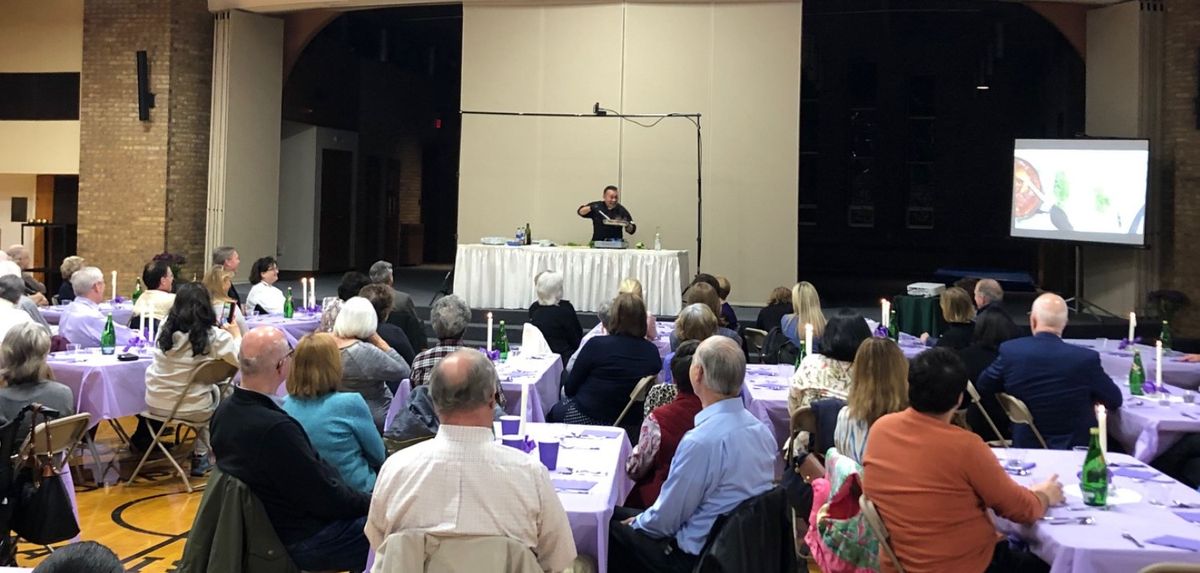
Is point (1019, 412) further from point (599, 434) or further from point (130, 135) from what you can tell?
point (130, 135)

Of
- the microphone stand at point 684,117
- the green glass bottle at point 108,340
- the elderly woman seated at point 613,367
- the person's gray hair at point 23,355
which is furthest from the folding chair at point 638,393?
the microphone stand at point 684,117

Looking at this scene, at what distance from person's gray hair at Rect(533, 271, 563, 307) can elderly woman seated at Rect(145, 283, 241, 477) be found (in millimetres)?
2038

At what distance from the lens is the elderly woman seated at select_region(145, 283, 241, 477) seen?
620 centimetres

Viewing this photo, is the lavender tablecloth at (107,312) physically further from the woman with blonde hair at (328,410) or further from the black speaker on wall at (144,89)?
the woman with blonde hair at (328,410)

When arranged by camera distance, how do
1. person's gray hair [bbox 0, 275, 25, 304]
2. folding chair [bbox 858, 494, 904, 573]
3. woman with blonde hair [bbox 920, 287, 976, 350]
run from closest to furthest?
1. folding chair [bbox 858, 494, 904, 573]
2. woman with blonde hair [bbox 920, 287, 976, 350]
3. person's gray hair [bbox 0, 275, 25, 304]

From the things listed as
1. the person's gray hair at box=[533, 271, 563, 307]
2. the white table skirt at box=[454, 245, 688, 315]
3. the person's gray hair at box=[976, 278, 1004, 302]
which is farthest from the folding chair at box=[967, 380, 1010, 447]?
the white table skirt at box=[454, 245, 688, 315]

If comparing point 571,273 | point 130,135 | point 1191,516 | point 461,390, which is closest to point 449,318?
point 461,390

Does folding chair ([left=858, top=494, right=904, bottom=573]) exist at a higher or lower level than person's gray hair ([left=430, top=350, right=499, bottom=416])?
lower

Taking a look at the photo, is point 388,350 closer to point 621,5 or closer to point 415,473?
point 415,473

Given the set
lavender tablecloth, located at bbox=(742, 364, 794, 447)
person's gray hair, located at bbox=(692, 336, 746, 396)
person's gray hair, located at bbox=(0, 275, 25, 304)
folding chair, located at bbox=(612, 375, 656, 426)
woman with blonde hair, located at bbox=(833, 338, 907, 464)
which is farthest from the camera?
person's gray hair, located at bbox=(0, 275, 25, 304)

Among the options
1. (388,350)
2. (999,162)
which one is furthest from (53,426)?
(999,162)

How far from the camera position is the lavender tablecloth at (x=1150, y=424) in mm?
4973

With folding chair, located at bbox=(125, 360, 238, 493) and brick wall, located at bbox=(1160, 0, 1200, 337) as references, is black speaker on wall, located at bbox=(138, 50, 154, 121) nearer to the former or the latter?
folding chair, located at bbox=(125, 360, 238, 493)

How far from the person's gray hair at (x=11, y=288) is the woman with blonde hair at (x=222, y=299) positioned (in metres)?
1.21
